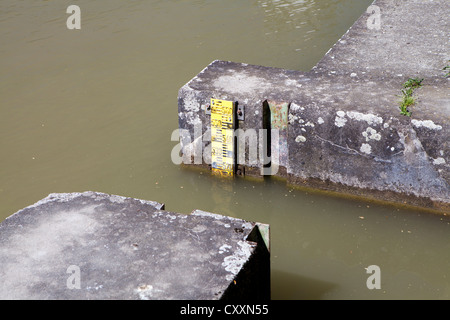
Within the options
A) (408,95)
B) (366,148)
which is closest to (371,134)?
(366,148)

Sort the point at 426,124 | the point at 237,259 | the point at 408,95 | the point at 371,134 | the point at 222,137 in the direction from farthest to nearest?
the point at 222,137 → the point at 408,95 → the point at 371,134 → the point at 426,124 → the point at 237,259

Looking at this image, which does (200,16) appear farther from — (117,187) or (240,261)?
(240,261)

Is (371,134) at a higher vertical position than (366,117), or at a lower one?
lower

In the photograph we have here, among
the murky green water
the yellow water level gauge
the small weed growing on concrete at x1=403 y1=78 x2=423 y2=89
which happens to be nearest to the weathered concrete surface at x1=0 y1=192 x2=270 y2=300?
the murky green water

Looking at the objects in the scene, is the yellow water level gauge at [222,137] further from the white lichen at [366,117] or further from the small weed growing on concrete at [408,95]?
the small weed growing on concrete at [408,95]

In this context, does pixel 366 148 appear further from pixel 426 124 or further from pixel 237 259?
pixel 237 259

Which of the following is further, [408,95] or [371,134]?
[408,95]

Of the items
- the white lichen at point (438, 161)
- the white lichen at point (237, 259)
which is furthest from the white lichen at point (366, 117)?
the white lichen at point (237, 259)

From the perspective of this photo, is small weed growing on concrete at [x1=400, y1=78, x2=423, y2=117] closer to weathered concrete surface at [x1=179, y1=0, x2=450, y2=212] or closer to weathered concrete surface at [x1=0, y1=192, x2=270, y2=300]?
weathered concrete surface at [x1=179, y1=0, x2=450, y2=212]
